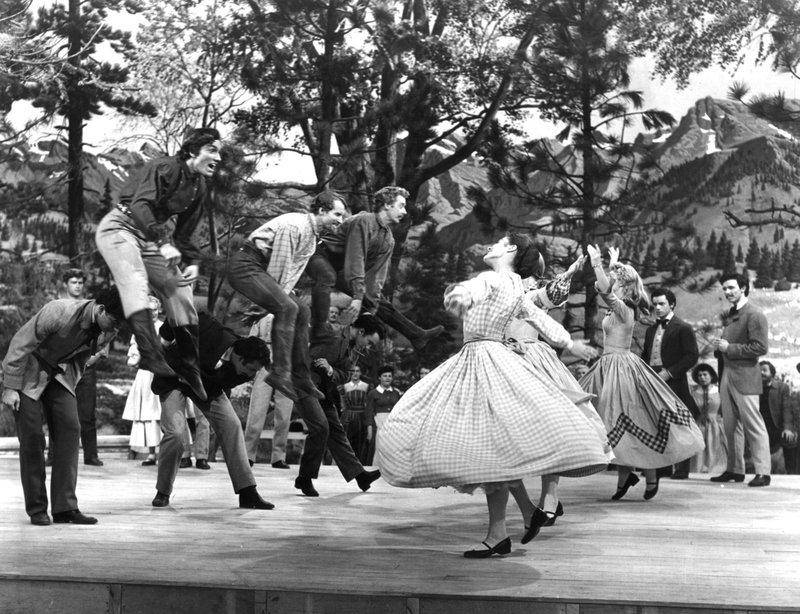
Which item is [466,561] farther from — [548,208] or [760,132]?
[760,132]

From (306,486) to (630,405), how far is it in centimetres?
189

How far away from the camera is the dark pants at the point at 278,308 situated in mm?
5344

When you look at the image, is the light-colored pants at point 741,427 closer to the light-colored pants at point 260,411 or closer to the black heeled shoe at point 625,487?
the black heeled shoe at point 625,487

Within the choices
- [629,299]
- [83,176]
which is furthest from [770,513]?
[83,176]

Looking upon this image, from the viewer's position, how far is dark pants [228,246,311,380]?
534cm

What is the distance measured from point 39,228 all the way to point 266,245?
1617 millimetres

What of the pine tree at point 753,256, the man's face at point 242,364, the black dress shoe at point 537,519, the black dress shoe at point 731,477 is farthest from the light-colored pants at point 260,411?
the pine tree at point 753,256

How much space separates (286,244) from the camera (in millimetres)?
5320

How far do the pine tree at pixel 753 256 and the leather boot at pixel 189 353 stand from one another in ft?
12.6

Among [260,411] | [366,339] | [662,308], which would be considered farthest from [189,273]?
[662,308]

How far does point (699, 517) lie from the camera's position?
17.3 ft

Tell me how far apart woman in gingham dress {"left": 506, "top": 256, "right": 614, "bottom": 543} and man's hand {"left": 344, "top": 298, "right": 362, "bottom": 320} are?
2.84 feet

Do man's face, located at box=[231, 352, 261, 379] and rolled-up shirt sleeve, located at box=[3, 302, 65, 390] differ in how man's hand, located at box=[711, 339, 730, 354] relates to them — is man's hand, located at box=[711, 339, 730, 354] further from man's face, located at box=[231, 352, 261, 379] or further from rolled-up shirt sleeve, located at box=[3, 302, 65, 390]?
rolled-up shirt sleeve, located at box=[3, 302, 65, 390]

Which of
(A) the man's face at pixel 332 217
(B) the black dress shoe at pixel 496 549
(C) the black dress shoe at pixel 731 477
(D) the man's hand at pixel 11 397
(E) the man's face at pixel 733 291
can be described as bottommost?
(C) the black dress shoe at pixel 731 477
